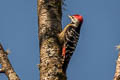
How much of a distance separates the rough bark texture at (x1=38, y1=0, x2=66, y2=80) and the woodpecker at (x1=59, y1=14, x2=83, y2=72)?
14cm

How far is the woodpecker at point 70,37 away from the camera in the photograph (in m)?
5.68

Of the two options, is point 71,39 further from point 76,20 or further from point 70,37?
point 76,20

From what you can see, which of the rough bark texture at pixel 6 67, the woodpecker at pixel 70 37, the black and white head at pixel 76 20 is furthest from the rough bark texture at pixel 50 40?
the black and white head at pixel 76 20

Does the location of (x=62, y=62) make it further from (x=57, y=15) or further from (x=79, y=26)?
(x=79, y=26)

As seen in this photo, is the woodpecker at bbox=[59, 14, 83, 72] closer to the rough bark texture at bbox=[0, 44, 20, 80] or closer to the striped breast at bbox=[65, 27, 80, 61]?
the striped breast at bbox=[65, 27, 80, 61]

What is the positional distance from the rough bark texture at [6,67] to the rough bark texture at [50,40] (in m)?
0.43

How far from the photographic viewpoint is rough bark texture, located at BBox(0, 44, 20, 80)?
204 inches

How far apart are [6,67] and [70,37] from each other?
6.04 ft

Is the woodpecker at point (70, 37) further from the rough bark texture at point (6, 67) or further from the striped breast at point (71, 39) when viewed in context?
the rough bark texture at point (6, 67)

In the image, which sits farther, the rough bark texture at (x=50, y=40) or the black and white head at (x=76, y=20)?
the black and white head at (x=76, y=20)

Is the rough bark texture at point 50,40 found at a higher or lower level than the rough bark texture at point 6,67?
higher

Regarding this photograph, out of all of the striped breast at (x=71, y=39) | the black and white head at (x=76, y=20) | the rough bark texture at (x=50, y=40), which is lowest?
the striped breast at (x=71, y=39)

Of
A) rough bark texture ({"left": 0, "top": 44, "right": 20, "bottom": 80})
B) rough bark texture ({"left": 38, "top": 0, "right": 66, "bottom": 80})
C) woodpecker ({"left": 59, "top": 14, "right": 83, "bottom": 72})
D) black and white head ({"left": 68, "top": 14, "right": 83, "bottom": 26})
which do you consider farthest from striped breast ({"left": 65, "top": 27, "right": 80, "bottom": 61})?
rough bark texture ({"left": 0, "top": 44, "right": 20, "bottom": 80})

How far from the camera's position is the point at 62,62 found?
5316mm
